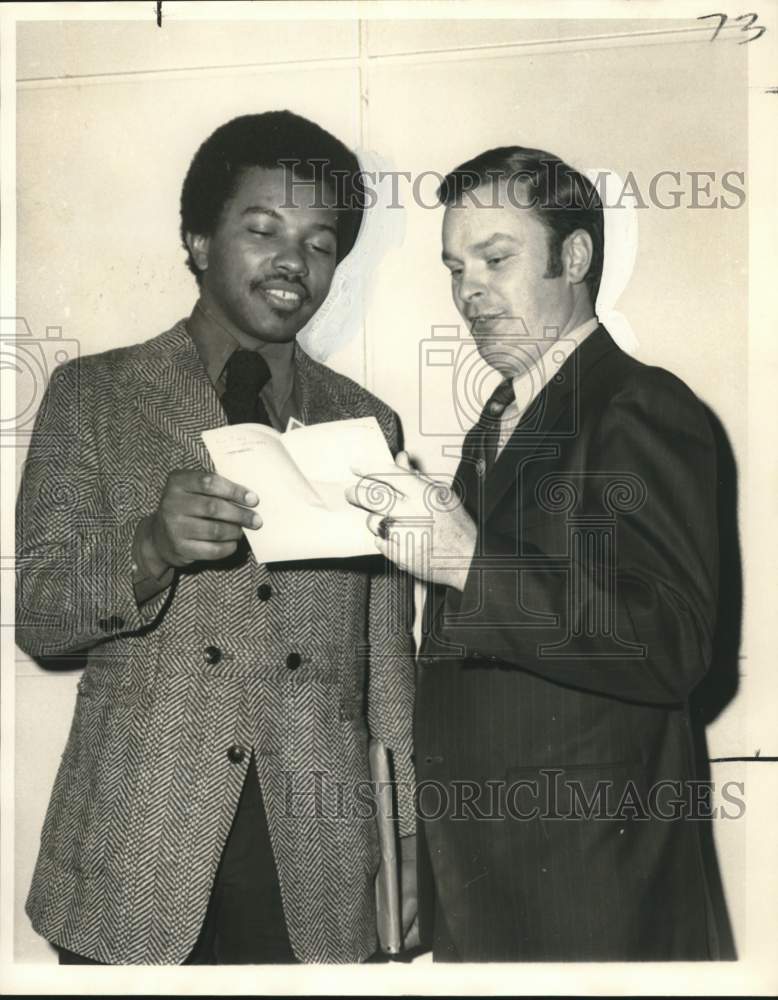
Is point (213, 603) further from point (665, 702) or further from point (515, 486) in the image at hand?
point (665, 702)

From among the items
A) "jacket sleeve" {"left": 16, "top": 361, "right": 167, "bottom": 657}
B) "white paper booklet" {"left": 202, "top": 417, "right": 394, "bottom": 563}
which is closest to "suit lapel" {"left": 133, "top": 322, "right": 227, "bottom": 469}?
"jacket sleeve" {"left": 16, "top": 361, "right": 167, "bottom": 657}

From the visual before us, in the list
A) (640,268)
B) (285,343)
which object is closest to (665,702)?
(640,268)

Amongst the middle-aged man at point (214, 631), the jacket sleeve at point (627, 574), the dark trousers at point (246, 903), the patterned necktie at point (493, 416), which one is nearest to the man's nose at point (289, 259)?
the middle-aged man at point (214, 631)

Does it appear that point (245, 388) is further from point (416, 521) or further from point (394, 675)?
point (394, 675)

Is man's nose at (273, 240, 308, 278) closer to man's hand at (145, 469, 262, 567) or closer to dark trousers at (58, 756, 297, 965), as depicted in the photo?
man's hand at (145, 469, 262, 567)

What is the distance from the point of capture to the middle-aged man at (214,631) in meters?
1.77

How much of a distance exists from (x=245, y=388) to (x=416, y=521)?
45cm

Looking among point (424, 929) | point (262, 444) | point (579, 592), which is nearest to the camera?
point (262, 444)

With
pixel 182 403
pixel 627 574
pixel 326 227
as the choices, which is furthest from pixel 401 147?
pixel 627 574

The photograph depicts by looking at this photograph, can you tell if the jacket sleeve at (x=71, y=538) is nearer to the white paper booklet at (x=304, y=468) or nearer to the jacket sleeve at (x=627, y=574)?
the white paper booklet at (x=304, y=468)

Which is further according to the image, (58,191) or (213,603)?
(58,191)

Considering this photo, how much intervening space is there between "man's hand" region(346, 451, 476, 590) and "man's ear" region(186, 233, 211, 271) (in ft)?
1.91

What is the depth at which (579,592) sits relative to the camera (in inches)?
69.9

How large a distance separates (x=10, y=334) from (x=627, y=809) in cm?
140
